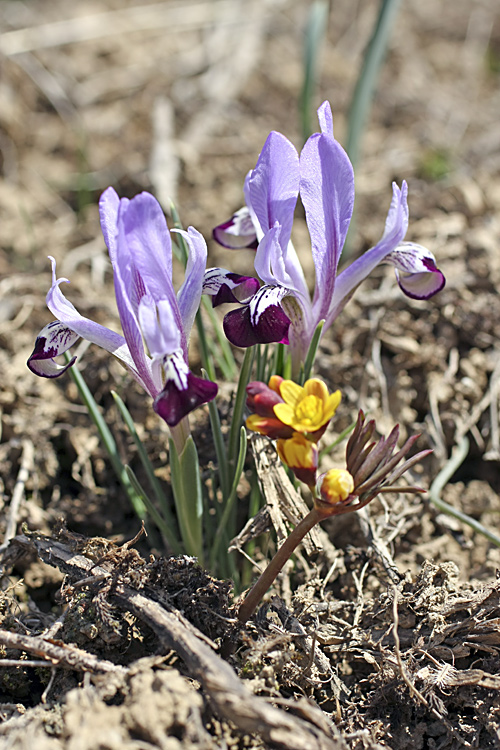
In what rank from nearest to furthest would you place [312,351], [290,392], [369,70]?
[290,392]
[312,351]
[369,70]

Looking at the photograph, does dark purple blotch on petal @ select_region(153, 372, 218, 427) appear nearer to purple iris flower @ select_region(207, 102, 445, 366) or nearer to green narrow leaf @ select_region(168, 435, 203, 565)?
purple iris flower @ select_region(207, 102, 445, 366)

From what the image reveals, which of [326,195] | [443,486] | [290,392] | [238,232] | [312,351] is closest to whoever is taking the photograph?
[290,392]

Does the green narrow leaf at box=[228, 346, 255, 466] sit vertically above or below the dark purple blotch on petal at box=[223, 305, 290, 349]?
below

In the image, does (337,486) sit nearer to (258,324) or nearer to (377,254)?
(258,324)

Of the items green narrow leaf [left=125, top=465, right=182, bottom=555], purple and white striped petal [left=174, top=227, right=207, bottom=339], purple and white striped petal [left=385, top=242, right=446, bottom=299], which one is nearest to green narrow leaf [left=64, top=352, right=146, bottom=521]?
green narrow leaf [left=125, top=465, right=182, bottom=555]

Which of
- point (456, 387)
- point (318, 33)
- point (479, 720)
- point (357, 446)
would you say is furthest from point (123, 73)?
point (479, 720)

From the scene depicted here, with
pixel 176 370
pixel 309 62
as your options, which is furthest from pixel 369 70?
pixel 176 370
